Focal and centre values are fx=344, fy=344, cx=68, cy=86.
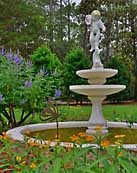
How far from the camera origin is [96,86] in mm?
5629

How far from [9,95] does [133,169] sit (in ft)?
15.6

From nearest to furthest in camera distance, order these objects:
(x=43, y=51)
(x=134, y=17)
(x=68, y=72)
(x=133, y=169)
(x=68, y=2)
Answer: (x=133, y=169) → (x=43, y=51) → (x=68, y=72) → (x=134, y=17) → (x=68, y=2)

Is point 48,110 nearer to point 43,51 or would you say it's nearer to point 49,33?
point 43,51

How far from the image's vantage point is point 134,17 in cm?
1983

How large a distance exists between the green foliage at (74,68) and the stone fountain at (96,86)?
31.3 ft

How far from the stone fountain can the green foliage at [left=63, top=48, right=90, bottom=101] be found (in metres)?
9.53

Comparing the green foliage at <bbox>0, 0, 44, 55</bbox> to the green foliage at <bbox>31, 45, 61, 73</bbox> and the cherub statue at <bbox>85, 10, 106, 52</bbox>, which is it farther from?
the cherub statue at <bbox>85, 10, 106, 52</bbox>

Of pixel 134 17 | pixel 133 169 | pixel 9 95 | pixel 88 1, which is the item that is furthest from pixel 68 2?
pixel 133 169

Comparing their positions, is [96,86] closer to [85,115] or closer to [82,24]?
[85,115]

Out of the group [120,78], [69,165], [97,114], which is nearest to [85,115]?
[97,114]

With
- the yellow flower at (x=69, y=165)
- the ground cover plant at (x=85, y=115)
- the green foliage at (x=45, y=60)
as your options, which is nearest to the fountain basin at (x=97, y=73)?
the ground cover plant at (x=85, y=115)

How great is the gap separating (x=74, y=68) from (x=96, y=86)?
10273 millimetres

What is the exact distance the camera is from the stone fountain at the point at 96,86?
5695 mm

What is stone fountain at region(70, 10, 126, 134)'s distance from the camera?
18.7 feet
